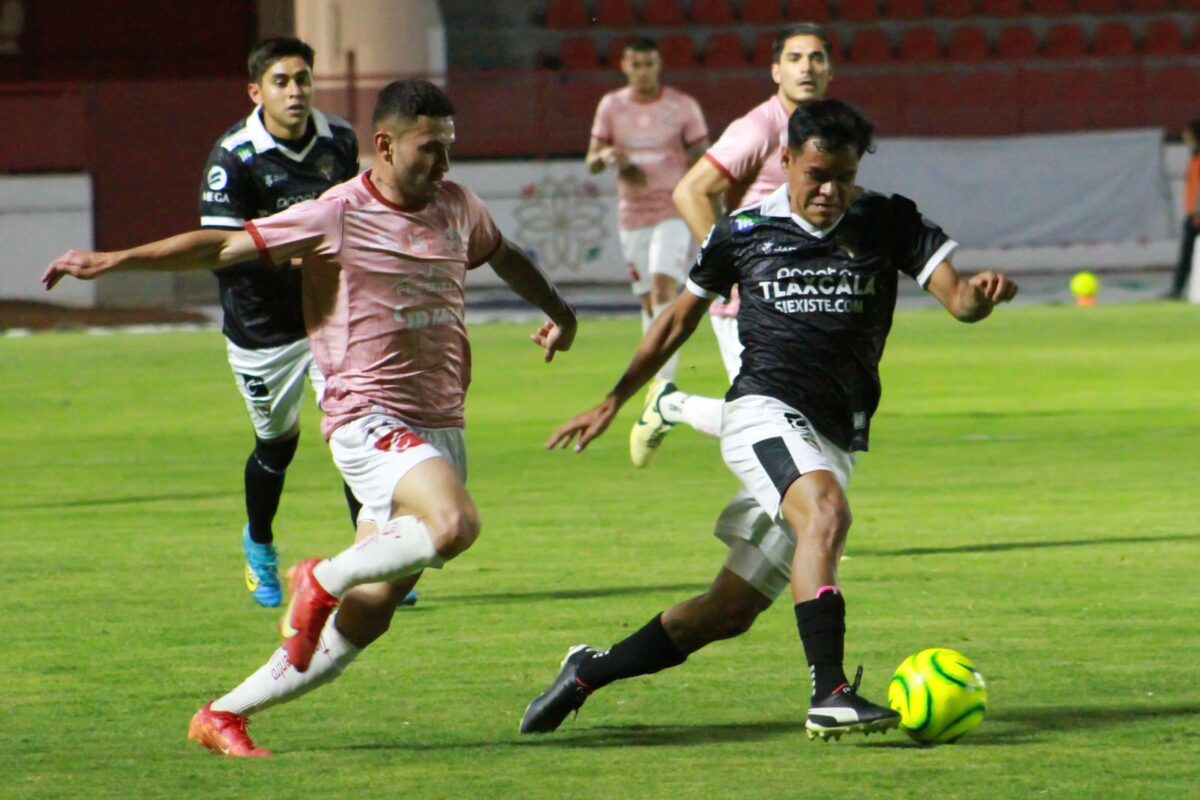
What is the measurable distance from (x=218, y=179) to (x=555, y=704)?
10.4 feet

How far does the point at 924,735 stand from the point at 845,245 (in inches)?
53.7

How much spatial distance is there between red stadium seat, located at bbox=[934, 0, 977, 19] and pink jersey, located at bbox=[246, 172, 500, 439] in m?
27.6

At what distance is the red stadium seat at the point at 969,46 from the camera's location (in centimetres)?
3178

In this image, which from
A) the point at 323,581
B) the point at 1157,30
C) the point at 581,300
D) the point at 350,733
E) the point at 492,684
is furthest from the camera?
the point at 1157,30

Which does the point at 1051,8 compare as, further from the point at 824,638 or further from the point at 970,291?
the point at 824,638

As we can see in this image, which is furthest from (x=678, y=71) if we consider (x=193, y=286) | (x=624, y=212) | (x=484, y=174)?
(x=624, y=212)

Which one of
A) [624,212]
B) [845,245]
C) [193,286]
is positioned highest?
[845,245]

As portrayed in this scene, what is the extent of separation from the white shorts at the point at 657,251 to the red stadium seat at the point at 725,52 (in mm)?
15208

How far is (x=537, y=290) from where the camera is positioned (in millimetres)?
6320

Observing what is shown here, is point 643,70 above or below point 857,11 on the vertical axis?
above

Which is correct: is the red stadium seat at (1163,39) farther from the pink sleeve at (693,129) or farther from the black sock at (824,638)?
the black sock at (824,638)

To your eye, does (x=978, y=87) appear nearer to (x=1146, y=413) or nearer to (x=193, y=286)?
(x=193, y=286)

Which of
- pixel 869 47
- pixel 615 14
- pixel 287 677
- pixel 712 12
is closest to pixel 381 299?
pixel 287 677

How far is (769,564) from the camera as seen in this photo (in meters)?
5.81
